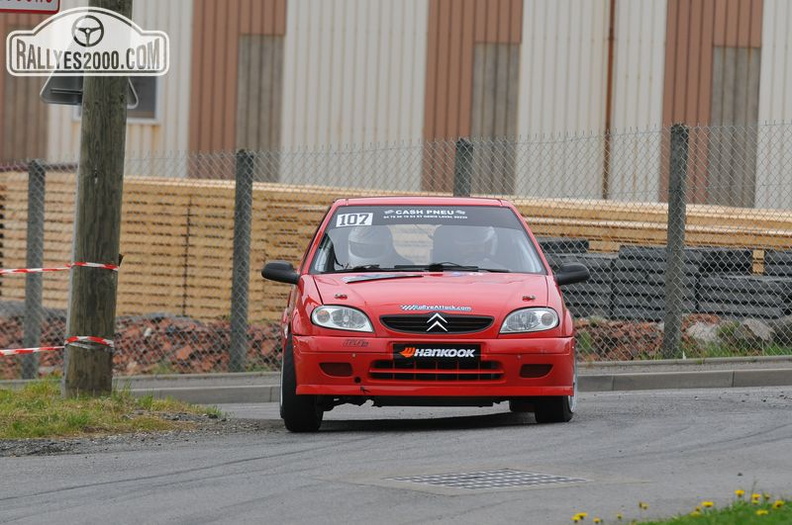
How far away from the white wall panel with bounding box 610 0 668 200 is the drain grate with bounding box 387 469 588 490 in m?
17.1

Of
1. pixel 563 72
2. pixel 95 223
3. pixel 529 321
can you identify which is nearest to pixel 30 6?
pixel 95 223

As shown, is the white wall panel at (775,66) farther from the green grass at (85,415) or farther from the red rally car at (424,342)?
the green grass at (85,415)

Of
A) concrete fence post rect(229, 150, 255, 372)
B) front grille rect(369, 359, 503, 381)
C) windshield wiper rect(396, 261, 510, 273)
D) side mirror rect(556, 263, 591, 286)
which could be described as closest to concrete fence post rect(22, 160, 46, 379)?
concrete fence post rect(229, 150, 255, 372)

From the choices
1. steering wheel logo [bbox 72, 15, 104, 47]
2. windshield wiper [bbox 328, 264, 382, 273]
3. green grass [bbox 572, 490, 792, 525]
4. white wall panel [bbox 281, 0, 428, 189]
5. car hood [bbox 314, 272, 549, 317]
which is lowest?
green grass [bbox 572, 490, 792, 525]

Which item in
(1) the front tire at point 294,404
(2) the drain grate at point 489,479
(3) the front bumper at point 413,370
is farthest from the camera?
(1) the front tire at point 294,404

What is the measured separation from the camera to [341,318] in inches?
412

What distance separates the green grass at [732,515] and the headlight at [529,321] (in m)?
3.22

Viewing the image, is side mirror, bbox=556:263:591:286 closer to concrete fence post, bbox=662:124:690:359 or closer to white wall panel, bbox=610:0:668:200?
concrete fence post, bbox=662:124:690:359

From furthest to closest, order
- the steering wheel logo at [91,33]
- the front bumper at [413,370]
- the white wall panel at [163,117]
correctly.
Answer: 1. the white wall panel at [163,117]
2. the steering wheel logo at [91,33]
3. the front bumper at [413,370]

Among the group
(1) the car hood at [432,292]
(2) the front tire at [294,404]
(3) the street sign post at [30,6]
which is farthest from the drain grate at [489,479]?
(3) the street sign post at [30,6]

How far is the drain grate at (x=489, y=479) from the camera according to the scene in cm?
812

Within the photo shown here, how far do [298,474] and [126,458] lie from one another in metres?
1.41

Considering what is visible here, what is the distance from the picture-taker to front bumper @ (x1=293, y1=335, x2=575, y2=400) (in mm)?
10344

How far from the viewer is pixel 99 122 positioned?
463 inches
